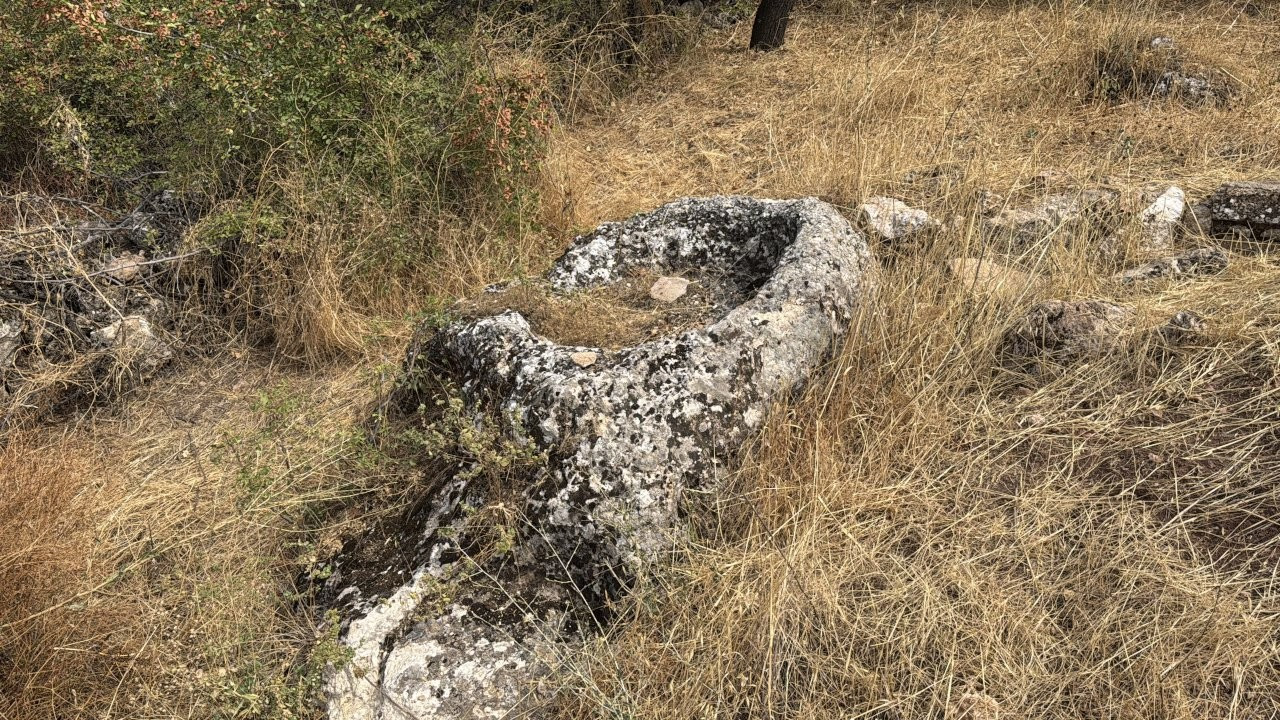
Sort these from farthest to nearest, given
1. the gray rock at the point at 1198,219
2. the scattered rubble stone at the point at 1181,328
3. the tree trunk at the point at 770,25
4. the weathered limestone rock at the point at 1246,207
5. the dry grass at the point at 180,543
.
Answer: the tree trunk at the point at 770,25
the gray rock at the point at 1198,219
the weathered limestone rock at the point at 1246,207
the scattered rubble stone at the point at 1181,328
the dry grass at the point at 180,543

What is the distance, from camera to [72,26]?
13.8 feet

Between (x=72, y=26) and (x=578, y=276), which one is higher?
(x=72, y=26)

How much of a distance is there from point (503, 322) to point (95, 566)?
1.47 meters

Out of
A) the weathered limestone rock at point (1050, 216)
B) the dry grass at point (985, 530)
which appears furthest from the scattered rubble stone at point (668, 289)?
the weathered limestone rock at point (1050, 216)

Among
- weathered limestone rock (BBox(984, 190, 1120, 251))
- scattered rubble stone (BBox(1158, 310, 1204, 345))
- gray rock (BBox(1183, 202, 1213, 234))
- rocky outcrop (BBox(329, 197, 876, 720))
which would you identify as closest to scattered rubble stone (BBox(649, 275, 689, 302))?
rocky outcrop (BBox(329, 197, 876, 720))

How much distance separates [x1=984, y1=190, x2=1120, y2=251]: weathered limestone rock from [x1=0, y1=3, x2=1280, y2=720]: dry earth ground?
0.39 ft

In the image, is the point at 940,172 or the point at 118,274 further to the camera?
the point at 940,172

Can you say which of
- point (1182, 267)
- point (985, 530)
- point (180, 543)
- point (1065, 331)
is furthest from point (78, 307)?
point (1182, 267)

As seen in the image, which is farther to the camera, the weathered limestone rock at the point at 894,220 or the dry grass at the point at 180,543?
the weathered limestone rock at the point at 894,220

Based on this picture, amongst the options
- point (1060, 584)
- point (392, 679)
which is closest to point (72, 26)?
point (392, 679)

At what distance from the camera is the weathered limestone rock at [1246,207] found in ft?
12.2

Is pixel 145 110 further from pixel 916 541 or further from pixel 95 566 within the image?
pixel 916 541

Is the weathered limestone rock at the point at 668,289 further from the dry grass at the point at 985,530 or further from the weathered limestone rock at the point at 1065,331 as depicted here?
the weathered limestone rock at the point at 1065,331

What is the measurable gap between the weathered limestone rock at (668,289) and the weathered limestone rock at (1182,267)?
1780 mm
